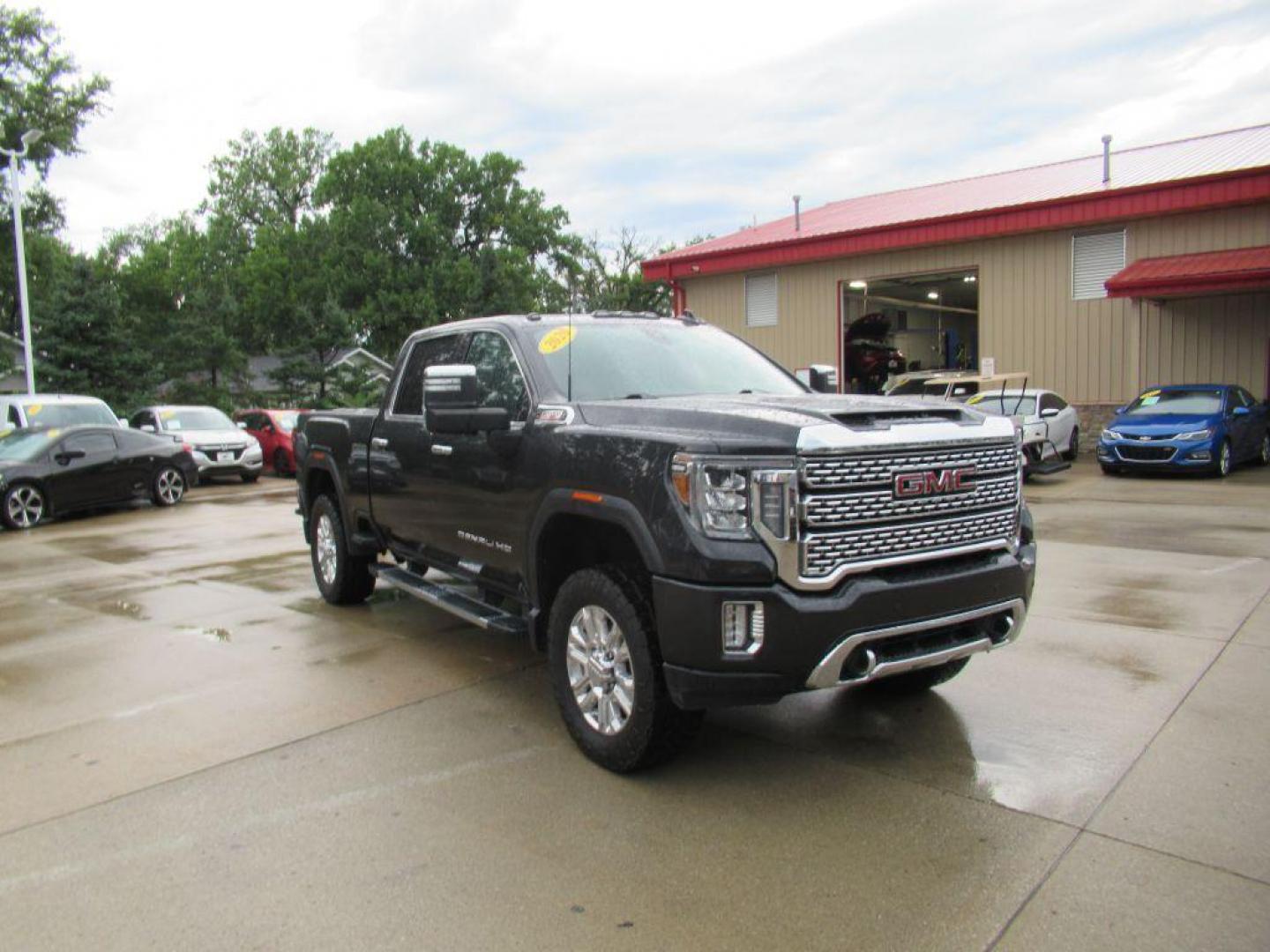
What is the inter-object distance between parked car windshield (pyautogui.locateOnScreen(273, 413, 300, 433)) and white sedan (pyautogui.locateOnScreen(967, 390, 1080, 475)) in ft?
45.9

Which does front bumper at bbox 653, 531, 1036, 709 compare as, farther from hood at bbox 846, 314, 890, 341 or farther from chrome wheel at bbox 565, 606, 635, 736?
hood at bbox 846, 314, 890, 341

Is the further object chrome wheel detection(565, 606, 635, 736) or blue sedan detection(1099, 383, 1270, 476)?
blue sedan detection(1099, 383, 1270, 476)

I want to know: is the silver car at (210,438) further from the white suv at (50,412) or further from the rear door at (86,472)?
the rear door at (86,472)

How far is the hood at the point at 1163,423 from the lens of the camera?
1534 cm

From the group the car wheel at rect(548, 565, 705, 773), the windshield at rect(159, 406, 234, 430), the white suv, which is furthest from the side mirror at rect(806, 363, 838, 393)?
the windshield at rect(159, 406, 234, 430)

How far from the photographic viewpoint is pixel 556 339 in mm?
5113

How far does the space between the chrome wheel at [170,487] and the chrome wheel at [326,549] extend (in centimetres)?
925

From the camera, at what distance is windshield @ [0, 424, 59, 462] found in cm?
1374

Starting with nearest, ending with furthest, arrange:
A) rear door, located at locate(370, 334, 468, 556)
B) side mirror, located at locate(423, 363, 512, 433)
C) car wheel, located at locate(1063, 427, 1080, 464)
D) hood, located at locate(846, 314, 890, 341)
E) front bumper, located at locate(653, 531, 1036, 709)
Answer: front bumper, located at locate(653, 531, 1036, 709)
side mirror, located at locate(423, 363, 512, 433)
rear door, located at locate(370, 334, 468, 556)
car wheel, located at locate(1063, 427, 1080, 464)
hood, located at locate(846, 314, 890, 341)

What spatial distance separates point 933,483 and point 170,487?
14.4 metres

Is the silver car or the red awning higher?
the red awning

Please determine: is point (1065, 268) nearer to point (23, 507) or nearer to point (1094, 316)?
point (1094, 316)

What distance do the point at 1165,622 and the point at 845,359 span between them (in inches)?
767

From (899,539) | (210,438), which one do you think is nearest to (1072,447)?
(210,438)
